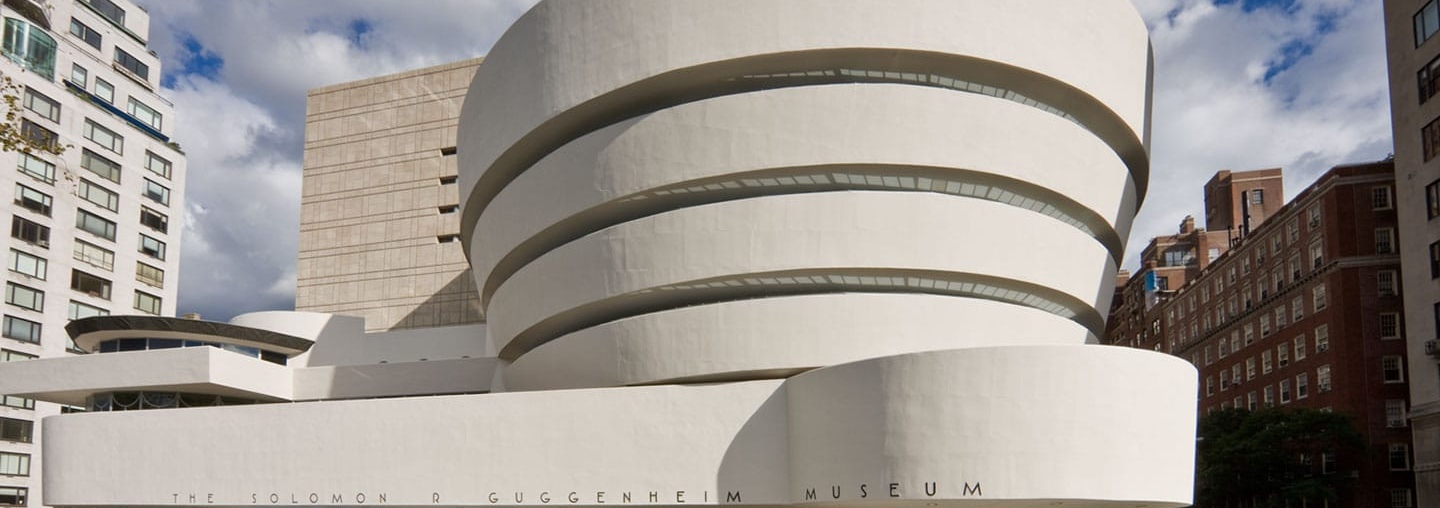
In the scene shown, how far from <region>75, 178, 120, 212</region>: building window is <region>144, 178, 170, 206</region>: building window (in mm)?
2622

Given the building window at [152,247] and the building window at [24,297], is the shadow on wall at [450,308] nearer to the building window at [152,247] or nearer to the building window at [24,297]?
the building window at [24,297]

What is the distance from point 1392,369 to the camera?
57.9m

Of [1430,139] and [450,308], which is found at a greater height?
[1430,139]

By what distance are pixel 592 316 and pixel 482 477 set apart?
5375mm

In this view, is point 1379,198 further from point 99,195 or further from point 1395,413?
point 99,195

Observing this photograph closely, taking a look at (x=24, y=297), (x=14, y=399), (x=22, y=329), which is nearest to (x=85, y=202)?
(x=24, y=297)

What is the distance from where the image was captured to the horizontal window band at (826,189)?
31000mm

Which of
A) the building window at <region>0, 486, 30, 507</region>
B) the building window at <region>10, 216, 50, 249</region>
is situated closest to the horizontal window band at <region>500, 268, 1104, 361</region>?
the building window at <region>0, 486, 30, 507</region>

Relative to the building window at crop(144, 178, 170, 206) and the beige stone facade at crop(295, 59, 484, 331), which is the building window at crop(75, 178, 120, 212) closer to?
the building window at crop(144, 178, 170, 206)

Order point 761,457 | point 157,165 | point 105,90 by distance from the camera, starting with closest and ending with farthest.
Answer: point 761,457, point 105,90, point 157,165

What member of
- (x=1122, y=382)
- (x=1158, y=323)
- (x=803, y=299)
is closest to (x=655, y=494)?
(x=803, y=299)

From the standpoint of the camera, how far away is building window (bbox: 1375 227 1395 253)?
59.2 meters

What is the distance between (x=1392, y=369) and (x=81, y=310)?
212ft

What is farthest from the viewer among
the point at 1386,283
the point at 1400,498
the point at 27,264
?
the point at 27,264
